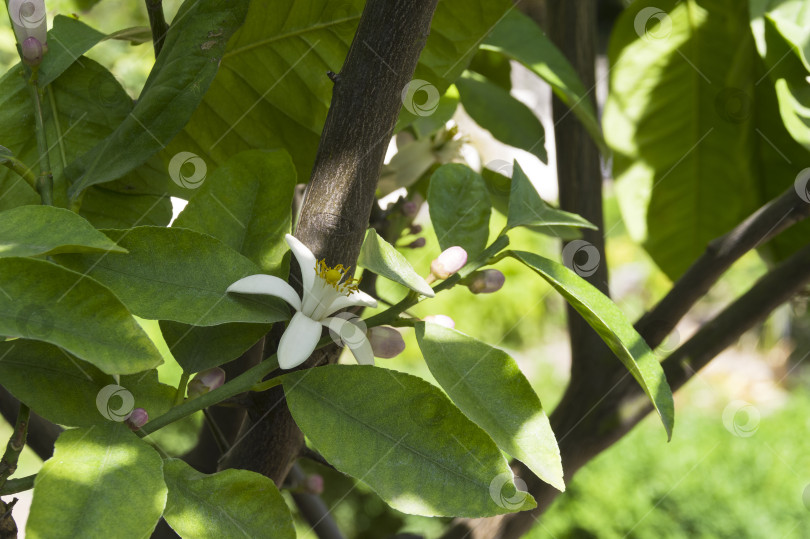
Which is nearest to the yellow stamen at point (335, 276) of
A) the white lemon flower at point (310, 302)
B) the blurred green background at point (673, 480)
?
the white lemon flower at point (310, 302)

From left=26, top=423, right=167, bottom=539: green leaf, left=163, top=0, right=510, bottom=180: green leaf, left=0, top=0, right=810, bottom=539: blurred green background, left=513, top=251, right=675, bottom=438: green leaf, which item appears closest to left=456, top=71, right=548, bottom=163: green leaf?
left=163, top=0, right=510, bottom=180: green leaf

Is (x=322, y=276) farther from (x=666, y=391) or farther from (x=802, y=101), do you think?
(x=802, y=101)

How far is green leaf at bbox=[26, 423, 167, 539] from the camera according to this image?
228mm

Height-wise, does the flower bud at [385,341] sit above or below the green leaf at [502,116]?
below

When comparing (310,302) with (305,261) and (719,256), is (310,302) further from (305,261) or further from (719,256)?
(719,256)

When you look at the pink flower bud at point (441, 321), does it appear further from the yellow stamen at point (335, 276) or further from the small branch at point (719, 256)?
the small branch at point (719, 256)

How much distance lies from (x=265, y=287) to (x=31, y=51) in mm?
155

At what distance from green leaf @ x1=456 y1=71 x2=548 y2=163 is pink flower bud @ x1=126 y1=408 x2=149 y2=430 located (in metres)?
0.32

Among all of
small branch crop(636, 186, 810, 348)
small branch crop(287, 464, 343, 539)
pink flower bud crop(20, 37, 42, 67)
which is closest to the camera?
pink flower bud crop(20, 37, 42, 67)

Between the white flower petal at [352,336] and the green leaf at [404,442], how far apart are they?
0.02 meters

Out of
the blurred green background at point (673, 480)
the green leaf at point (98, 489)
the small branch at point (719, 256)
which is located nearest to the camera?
the green leaf at point (98, 489)

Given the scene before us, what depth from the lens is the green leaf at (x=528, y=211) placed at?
323 millimetres

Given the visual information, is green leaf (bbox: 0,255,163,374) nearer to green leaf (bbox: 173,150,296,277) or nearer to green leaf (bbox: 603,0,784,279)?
green leaf (bbox: 173,150,296,277)

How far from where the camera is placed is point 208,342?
0.32 metres
